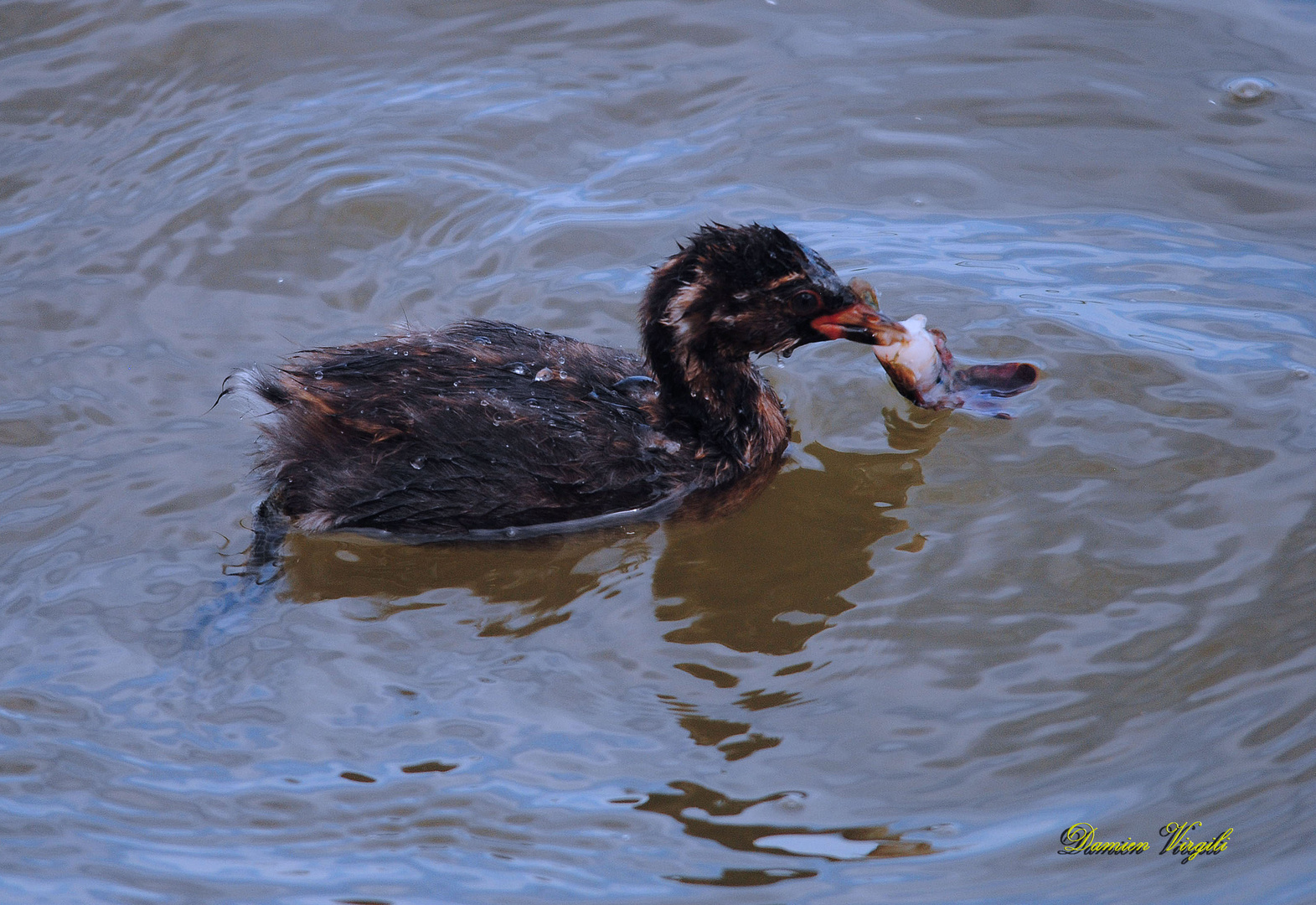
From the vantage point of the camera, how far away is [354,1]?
895cm

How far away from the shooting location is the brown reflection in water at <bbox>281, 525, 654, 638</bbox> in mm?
5441

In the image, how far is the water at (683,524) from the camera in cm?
434

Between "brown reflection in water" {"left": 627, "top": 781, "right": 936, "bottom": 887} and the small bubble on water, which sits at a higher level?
the small bubble on water

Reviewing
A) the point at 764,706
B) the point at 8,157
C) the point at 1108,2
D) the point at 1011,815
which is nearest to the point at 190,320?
the point at 8,157

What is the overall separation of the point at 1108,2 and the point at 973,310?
3292mm

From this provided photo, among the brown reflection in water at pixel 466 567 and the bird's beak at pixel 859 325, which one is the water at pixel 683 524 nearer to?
the brown reflection in water at pixel 466 567

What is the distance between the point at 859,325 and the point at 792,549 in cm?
108

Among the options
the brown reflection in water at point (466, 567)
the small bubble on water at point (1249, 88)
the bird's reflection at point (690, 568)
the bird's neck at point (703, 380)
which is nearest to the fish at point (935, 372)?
the bird's reflection at point (690, 568)

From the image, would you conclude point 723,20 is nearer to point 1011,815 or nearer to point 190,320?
point 190,320

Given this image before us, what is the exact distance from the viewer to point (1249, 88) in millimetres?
7898

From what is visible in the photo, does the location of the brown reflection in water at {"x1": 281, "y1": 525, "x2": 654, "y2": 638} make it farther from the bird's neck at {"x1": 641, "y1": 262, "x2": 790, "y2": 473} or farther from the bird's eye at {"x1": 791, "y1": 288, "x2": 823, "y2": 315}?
the bird's eye at {"x1": 791, "y1": 288, "x2": 823, "y2": 315}
